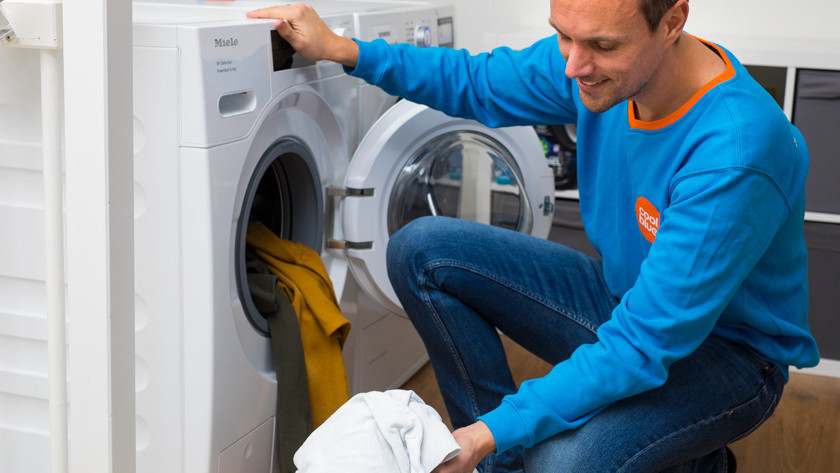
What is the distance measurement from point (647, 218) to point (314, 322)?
57 centimetres

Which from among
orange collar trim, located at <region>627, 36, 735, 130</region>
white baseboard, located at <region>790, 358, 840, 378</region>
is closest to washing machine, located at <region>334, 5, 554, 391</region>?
orange collar trim, located at <region>627, 36, 735, 130</region>

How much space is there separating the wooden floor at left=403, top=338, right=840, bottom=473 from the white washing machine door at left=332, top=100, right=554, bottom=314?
414 millimetres

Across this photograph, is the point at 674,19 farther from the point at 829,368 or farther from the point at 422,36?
the point at 829,368

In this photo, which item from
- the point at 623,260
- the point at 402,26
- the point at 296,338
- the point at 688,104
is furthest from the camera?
the point at 402,26

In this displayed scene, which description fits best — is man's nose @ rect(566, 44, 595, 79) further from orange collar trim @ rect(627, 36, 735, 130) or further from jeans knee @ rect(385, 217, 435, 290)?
jeans knee @ rect(385, 217, 435, 290)

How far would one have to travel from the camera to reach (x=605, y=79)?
3.68ft

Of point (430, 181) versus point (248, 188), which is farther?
point (430, 181)

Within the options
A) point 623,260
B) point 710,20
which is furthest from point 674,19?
point 710,20

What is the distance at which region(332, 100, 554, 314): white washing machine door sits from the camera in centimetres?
158

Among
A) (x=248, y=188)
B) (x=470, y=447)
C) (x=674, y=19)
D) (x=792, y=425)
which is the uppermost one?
(x=674, y=19)

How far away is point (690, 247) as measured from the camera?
106cm

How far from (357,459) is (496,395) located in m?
0.44

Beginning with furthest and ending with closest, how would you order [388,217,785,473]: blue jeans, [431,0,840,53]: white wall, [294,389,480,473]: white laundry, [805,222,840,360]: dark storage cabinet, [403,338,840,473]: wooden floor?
[431,0,840,53]: white wall → [805,222,840,360]: dark storage cabinet → [403,338,840,473]: wooden floor → [388,217,785,473]: blue jeans → [294,389,480,473]: white laundry

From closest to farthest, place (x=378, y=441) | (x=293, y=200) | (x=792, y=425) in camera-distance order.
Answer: (x=378, y=441) < (x=293, y=200) < (x=792, y=425)
